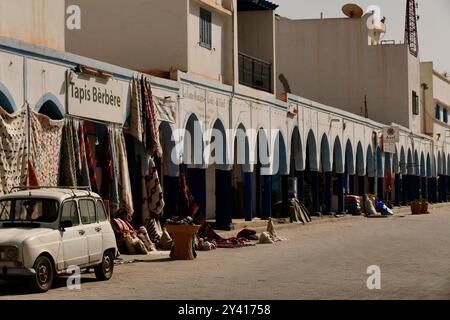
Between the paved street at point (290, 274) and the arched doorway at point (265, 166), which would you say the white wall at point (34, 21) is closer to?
the paved street at point (290, 274)

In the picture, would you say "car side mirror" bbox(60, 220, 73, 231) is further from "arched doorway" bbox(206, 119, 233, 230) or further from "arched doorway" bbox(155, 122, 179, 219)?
"arched doorway" bbox(206, 119, 233, 230)

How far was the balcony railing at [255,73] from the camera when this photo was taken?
3553 cm

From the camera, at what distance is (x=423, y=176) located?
6975 centimetres

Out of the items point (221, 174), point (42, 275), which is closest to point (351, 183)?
point (221, 174)

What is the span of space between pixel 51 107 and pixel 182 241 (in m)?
3.93

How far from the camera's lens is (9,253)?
14.2 m

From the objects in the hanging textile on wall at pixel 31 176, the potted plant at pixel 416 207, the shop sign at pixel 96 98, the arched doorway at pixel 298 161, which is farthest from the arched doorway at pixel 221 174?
the potted plant at pixel 416 207

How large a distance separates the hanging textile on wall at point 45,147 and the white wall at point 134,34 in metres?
9.67

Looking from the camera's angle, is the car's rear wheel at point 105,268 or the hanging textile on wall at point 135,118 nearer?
the car's rear wheel at point 105,268

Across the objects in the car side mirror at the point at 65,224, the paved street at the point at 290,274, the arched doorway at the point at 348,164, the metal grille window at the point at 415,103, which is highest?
the metal grille window at the point at 415,103

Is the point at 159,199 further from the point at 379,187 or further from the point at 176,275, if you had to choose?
the point at 379,187

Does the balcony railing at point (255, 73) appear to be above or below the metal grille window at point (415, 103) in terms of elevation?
below

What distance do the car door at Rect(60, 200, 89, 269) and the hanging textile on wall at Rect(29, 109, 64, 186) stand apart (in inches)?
136

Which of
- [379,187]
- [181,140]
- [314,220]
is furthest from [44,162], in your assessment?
[379,187]
